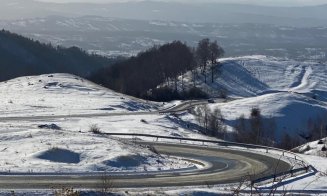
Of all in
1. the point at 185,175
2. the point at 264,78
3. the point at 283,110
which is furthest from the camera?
the point at 264,78

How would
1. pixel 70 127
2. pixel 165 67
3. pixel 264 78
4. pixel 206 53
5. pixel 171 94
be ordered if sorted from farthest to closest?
pixel 264 78 → pixel 165 67 → pixel 206 53 → pixel 171 94 → pixel 70 127

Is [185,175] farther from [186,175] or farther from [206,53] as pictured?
[206,53]

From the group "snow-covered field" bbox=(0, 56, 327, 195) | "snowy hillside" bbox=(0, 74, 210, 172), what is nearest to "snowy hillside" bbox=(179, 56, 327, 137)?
"snow-covered field" bbox=(0, 56, 327, 195)

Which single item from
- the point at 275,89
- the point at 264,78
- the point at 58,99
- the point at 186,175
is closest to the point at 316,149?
the point at 186,175

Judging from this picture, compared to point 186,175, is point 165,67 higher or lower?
lower

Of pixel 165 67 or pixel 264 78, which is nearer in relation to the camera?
pixel 165 67

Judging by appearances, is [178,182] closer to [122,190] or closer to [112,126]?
[122,190]
